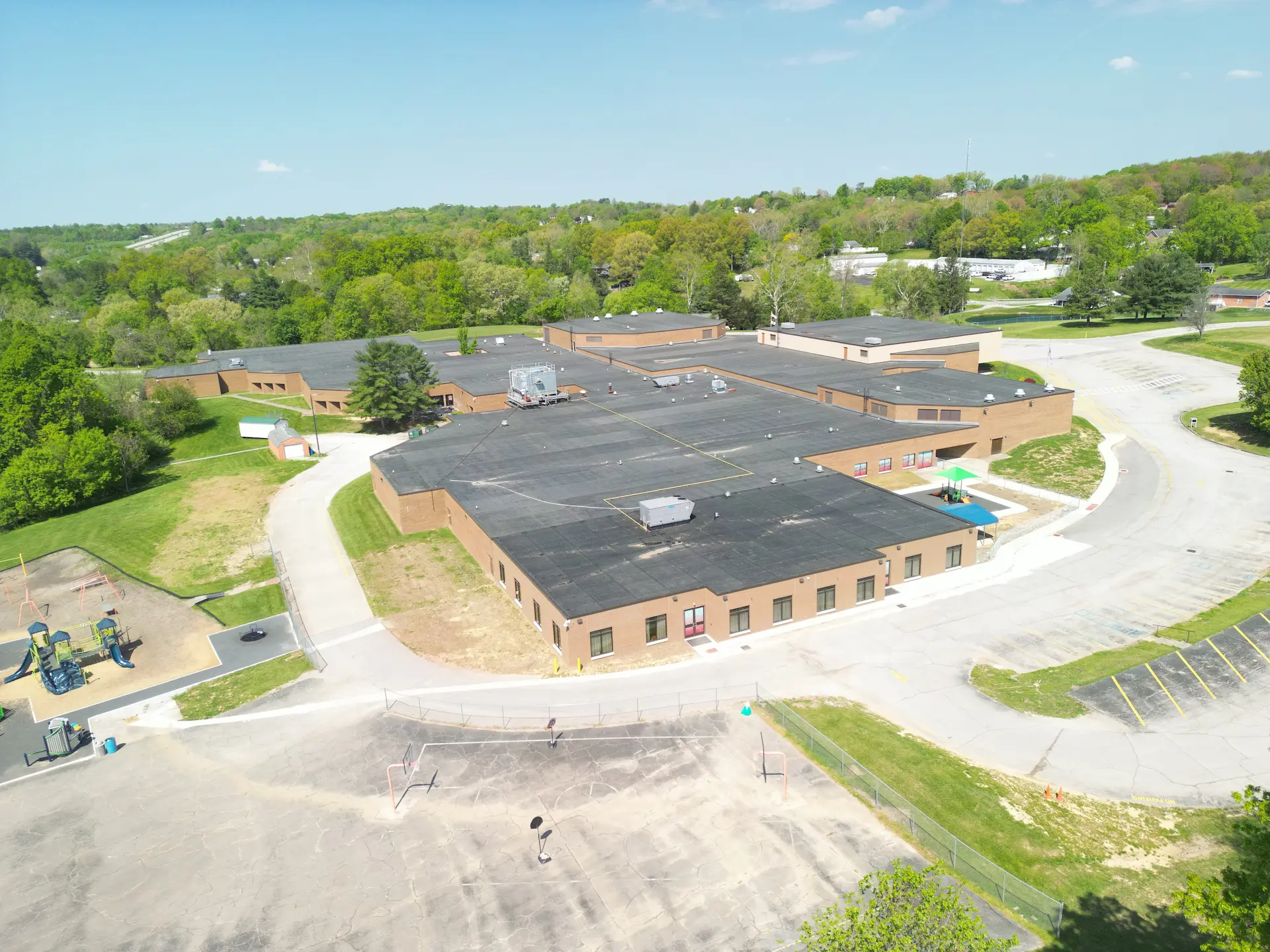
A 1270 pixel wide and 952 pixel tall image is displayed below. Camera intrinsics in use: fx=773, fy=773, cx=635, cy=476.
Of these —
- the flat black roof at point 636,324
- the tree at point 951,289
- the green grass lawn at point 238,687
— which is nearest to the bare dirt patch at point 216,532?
the green grass lawn at point 238,687

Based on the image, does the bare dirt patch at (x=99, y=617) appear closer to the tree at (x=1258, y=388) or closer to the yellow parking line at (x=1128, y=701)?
the yellow parking line at (x=1128, y=701)

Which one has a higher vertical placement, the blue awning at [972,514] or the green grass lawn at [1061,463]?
the blue awning at [972,514]

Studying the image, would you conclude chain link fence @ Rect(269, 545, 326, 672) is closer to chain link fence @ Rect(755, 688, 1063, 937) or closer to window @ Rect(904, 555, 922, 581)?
chain link fence @ Rect(755, 688, 1063, 937)

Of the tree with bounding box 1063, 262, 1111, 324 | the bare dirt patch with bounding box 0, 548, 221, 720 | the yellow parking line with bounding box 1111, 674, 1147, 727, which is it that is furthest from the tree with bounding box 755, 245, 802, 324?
the bare dirt patch with bounding box 0, 548, 221, 720

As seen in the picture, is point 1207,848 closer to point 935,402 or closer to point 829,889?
point 829,889

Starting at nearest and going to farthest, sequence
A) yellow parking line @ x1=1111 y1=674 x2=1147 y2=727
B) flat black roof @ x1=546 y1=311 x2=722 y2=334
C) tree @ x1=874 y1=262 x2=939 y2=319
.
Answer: yellow parking line @ x1=1111 y1=674 x2=1147 y2=727 < flat black roof @ x1=546 y1=311 x2=722 y2=334 < tree @ x1=874 y1=262 x2=939 y2=319

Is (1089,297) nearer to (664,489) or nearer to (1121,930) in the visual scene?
(664,489)
